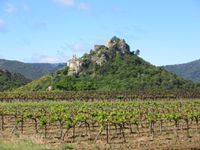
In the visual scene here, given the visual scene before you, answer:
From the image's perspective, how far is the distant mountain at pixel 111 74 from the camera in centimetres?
14075

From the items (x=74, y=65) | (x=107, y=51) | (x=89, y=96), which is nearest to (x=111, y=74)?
(x=107, y=51)

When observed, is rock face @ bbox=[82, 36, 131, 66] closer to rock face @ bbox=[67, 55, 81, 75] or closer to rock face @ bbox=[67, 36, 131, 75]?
rock face @ bbox=[67, 36, 131, 75]

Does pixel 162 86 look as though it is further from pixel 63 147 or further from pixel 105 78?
pixel 63 147

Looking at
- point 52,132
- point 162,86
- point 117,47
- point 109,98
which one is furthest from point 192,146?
point 117,47

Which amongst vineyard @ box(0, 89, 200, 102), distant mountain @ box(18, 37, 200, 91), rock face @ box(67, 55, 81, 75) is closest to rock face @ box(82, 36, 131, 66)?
distant mountain @ box(18, 37, 200, 91)

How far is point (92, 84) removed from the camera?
142625mm

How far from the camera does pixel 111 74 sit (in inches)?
6009

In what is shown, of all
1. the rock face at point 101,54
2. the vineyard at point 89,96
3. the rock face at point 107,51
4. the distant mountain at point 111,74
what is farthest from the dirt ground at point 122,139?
the rock face at point 107,51

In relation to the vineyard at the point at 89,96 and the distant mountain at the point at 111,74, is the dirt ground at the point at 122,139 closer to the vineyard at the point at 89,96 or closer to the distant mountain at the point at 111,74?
the vineyard at the point at 89,96

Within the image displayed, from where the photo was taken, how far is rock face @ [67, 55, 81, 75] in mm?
152038

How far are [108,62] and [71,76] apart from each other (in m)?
16.7

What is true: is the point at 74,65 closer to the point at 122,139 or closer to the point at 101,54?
the point at 101,54

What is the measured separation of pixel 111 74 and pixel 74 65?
42.2ft

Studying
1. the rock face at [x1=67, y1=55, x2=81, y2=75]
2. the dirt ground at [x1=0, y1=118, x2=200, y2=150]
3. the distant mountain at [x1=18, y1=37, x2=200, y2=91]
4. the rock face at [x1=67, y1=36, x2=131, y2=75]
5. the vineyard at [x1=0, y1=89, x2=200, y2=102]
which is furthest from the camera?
the rock face at [x1=67, y1=36, x2=131, y2=75]
